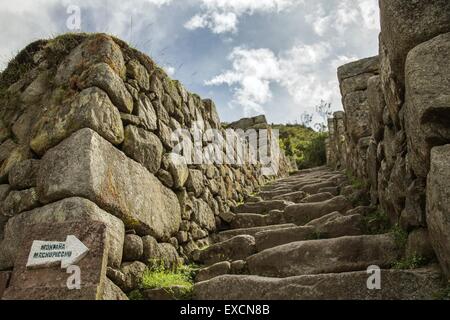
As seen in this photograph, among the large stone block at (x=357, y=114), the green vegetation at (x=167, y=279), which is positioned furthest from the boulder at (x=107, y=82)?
the large stone block at (x=357, y=114)

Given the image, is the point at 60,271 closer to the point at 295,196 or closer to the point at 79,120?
the point at 79,120

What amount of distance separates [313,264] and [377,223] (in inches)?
36.5

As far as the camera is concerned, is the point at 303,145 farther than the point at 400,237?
Yes

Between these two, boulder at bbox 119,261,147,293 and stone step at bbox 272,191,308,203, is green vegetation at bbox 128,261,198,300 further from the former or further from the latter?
stone step at bbox 272,191,308,203

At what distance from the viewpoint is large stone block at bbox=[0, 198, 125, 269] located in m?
2.79

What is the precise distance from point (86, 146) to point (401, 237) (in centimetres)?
253

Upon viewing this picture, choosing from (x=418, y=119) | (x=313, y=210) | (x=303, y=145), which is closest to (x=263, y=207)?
(x=313, y=210)

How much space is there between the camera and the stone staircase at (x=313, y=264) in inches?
96.6

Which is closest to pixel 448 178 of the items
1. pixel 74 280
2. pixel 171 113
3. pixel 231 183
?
pixel 74 280

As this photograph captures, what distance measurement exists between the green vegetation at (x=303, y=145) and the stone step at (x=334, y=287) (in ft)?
40.3

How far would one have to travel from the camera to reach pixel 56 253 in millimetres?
2504

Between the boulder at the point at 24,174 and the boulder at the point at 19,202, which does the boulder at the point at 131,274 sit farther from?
the boulder at the point at 24,174

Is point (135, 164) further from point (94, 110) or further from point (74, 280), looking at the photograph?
point (74, 280)

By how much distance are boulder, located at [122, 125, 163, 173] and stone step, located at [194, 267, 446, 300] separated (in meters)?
1.45
